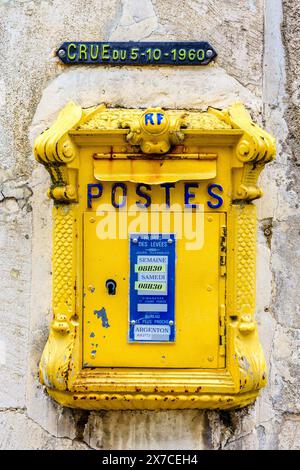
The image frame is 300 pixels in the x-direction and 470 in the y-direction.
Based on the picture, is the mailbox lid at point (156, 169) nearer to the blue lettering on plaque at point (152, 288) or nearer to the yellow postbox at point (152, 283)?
the yellow postbox at point (152, 283)

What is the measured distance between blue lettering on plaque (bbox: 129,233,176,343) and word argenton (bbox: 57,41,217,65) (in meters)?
0.84

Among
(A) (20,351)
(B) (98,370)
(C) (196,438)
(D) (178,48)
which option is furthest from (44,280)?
(D) (178,48)

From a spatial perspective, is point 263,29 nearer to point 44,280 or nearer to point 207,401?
point 44,280

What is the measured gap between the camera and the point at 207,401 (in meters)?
1.96

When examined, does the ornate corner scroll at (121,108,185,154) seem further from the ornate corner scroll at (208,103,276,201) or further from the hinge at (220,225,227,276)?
the hinge at (220,225,227,276)

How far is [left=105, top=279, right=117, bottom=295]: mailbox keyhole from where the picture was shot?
77.3 inches

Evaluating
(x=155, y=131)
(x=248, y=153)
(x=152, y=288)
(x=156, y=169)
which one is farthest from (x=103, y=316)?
(x=248, y=153)

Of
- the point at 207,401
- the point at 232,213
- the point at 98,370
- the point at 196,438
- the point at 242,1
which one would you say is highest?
the point at 242,1

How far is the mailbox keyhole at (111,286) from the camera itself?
1.96m

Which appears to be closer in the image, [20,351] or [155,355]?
[155,355]

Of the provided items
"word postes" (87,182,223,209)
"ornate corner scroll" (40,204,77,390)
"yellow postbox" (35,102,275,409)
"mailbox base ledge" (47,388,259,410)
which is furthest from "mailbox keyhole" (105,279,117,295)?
"mailbox base ledge" (47,388,259,410)

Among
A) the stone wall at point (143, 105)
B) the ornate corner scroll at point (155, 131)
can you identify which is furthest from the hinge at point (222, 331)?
the ornate corner scroll at point (155, 131)

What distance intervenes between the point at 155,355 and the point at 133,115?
1018mm

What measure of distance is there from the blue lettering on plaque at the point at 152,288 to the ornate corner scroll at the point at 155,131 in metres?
0.37
